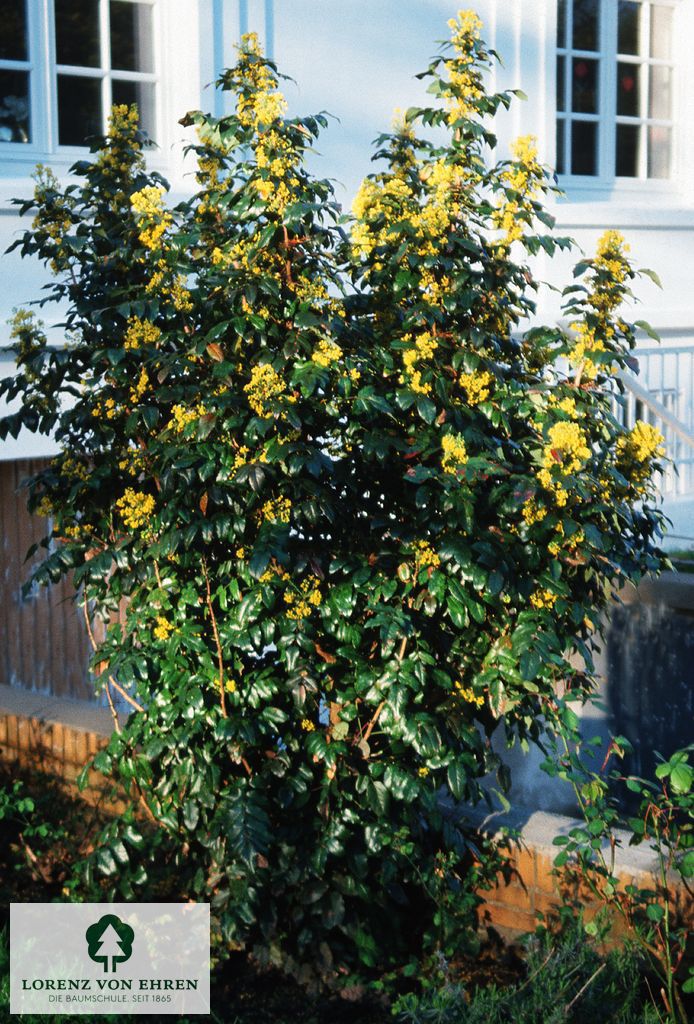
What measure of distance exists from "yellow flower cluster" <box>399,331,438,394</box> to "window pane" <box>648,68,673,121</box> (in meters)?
6.48

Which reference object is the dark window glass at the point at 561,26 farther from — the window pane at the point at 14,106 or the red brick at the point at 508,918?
the red brick at the point at 508,918

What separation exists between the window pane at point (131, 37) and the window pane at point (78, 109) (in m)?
0.19

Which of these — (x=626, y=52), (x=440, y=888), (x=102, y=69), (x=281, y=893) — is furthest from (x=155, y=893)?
(x=626, y=52)

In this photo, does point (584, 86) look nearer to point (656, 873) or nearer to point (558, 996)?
point (656, 873)

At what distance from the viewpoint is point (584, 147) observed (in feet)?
29.0

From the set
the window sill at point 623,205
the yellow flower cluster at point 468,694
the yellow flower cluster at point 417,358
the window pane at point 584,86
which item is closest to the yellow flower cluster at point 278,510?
the yellow flower cluster at point 417,358

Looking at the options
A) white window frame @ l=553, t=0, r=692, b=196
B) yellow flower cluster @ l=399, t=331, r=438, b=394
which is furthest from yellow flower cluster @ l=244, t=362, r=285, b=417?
white window frame @ l=553, t=0, r=692, b=196

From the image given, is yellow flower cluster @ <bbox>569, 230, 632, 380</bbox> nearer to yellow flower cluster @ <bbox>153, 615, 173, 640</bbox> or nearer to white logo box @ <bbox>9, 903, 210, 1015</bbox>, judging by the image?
yellow flower cluster @ <bbox>153, 615, 173, 640</bbox>

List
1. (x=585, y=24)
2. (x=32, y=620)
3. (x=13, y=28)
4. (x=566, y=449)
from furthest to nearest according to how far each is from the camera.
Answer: (x=585, y=24) → (x=32, y=620) → (x=13, y=28) → (x=566, y=449)

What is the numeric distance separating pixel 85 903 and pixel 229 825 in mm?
910

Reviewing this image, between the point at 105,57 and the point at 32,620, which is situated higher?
the point at 105,57

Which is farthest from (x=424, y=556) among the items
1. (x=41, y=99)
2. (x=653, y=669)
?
(x=41, y=99)

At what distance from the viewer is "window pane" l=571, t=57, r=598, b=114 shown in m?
8.72

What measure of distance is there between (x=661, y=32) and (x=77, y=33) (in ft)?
15.5
